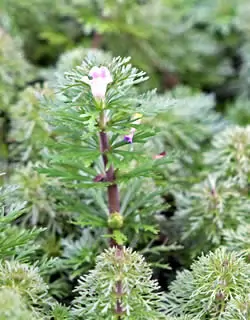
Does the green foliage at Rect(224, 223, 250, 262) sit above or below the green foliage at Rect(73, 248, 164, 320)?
above

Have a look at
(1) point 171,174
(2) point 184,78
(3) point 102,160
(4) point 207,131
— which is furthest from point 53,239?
(2) point 184,78

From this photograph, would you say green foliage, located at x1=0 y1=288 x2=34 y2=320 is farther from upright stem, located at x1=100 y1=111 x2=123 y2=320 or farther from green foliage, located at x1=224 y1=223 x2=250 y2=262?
green foliage, located at x1=224 y1=223 x2=250 y2=262

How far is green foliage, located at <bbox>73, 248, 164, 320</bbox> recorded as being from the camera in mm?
600

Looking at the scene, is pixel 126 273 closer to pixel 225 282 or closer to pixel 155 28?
pixel 225 282

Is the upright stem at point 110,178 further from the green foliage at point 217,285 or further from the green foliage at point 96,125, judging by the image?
the green foliage at point 217,285

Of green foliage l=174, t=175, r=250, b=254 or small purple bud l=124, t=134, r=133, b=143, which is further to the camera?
green foliage l=174, t=175, r=250, b=254

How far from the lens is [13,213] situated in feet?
2.16

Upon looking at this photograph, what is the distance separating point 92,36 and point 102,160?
72 cm

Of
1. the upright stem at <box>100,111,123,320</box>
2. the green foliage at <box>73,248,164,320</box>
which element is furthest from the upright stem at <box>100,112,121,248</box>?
the green foliage at <box>73,248,164,320</box>

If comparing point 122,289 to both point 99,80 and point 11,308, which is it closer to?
point 11,308

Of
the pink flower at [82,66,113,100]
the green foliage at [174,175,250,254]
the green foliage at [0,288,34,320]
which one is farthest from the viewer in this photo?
the green foliage at [174,175,250,254]

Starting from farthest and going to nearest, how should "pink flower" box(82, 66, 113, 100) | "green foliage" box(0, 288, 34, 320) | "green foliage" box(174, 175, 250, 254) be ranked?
"green foliage" box(174, 175, 250, 254) → "pink flower" box(82, 66, 113, 100) → "green foliage" box(0, 288, 34, 320)

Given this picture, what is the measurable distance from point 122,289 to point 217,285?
11cm

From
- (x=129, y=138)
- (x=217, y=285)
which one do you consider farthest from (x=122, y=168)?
(x=217, y=285)
